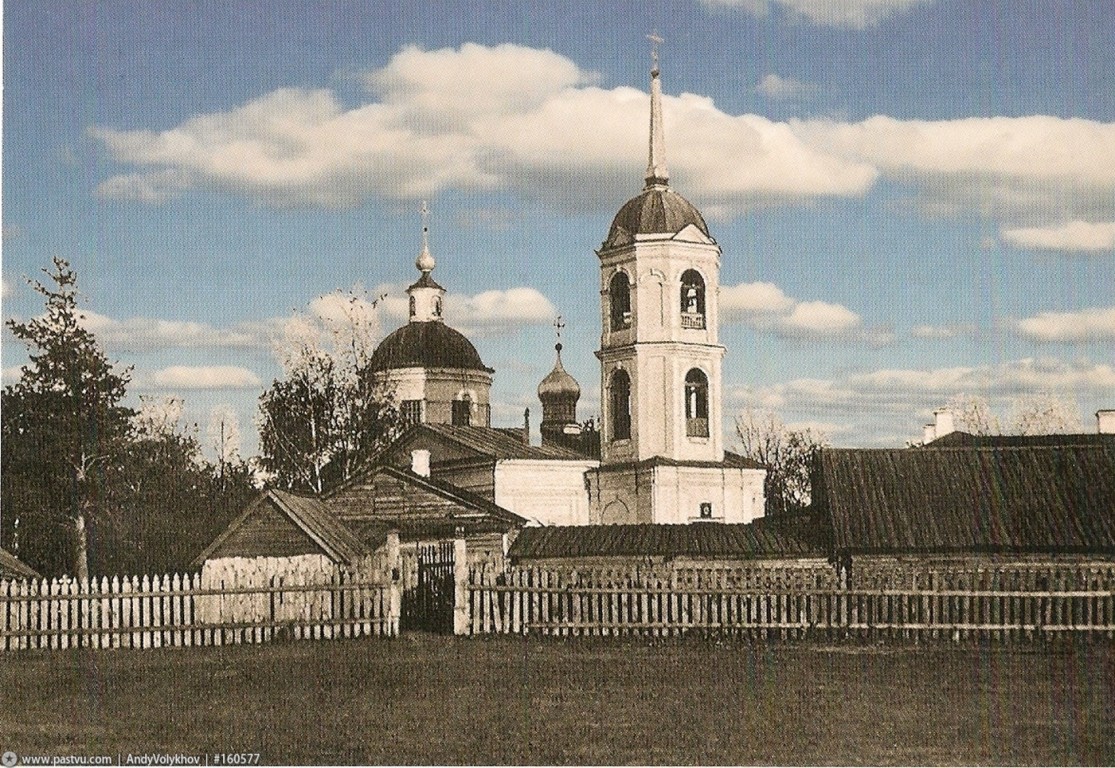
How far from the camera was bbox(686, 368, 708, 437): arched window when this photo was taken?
55.4 metres

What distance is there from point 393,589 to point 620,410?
32660 millimetres

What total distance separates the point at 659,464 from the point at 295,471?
1311cm

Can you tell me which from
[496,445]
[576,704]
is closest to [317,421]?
[496,445]

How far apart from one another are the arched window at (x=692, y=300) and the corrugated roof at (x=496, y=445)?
708 centimetres

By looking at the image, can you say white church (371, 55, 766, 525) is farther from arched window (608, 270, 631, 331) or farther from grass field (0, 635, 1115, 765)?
grass field (0, 635, 1115, 765)

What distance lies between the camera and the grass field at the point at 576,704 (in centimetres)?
1266

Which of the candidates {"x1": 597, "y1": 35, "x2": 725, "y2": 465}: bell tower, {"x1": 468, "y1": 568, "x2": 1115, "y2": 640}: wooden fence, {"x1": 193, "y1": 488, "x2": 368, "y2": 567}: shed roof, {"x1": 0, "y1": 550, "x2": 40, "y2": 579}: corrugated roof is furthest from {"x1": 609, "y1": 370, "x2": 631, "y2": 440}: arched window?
{"x1": 0, "y1": 550, "x2": 40, "y2": 579}: corrugated roof

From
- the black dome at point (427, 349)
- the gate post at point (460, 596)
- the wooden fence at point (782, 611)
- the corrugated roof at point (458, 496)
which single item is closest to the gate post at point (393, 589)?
the gate post at point (460, 596)

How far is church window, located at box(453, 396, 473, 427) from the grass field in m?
46.8

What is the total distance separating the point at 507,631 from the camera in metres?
24.2

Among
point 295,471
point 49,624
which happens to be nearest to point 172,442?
point 295,471

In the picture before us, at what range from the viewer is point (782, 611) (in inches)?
912

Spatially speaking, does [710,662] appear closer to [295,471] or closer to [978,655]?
[978,655]

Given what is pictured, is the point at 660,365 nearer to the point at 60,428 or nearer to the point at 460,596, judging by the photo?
the point at 60,428
